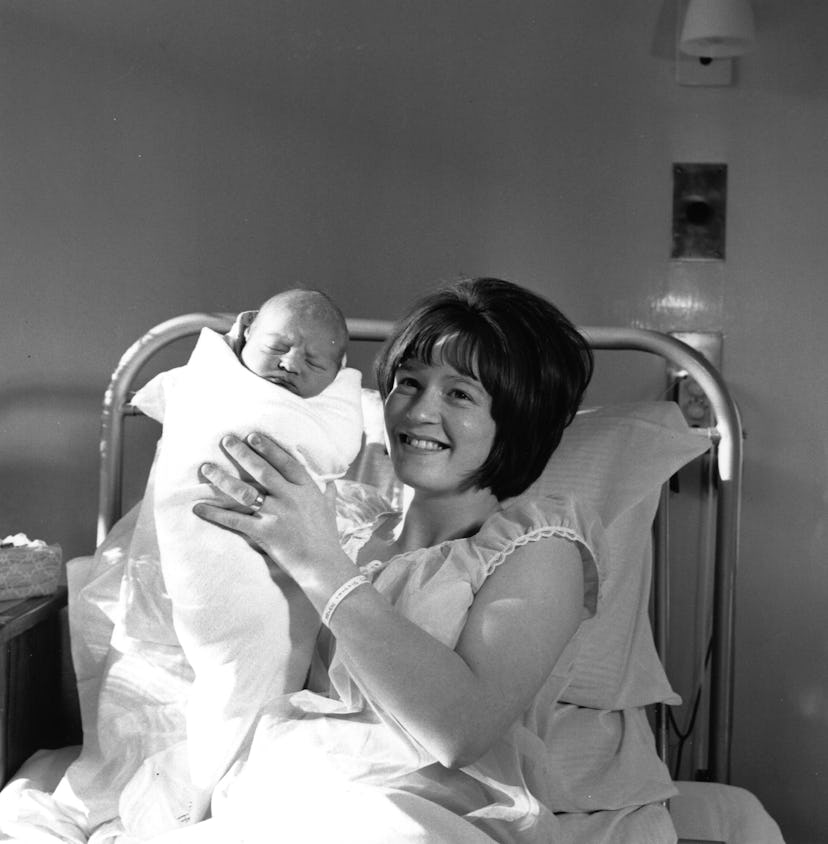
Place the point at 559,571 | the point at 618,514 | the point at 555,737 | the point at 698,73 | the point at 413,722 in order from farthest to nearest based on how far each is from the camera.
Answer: the point at 698,73 < the point at 618,514 < the point at 555,737 < the point at 559,571 < the point at 413,722

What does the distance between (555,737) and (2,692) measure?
82 cm

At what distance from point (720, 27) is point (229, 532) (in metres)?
1.48

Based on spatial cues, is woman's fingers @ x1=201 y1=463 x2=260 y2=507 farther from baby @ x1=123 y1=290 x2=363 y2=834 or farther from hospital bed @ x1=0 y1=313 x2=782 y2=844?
hospital bed @ x1=0 y1=313 x2=782 y2=844

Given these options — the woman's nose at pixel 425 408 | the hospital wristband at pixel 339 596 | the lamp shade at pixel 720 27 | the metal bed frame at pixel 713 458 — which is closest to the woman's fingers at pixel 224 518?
the hospital wristband at pixel 339 596

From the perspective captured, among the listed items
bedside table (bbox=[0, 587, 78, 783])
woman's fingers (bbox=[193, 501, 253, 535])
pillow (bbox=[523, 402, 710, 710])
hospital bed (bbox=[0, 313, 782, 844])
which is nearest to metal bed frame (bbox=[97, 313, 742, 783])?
hospital bed (bbox=[0, 313, 782, 844])

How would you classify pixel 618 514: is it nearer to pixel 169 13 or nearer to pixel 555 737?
pixel 555 737

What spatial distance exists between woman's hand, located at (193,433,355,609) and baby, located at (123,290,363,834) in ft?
0.06

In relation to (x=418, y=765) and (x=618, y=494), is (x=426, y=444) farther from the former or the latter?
(x=618, y=494)

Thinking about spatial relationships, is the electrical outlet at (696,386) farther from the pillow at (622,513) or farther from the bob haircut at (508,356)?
the bob haircut at (508,356)

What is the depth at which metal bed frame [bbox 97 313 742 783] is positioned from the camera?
216cm

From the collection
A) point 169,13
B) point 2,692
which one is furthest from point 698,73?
point 2,692

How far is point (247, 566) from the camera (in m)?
1.43

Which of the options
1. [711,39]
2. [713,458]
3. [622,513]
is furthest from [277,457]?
[711,39]

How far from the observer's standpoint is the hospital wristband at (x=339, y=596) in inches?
52.5
